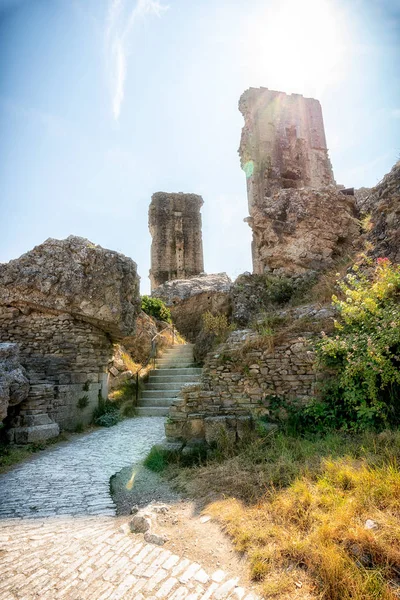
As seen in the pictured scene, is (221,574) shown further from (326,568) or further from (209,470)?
(209,470)

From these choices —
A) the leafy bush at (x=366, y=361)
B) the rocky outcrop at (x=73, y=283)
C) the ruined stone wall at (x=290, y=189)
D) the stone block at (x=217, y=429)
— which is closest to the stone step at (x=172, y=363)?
the rocky outcrop at (x=73, y=283)

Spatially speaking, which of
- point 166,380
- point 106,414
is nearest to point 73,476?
point 106,414

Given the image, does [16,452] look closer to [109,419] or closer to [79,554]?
[109,419]

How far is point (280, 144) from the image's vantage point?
22.4m

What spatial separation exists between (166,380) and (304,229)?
7145mm

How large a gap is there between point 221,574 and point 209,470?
2.06 metres

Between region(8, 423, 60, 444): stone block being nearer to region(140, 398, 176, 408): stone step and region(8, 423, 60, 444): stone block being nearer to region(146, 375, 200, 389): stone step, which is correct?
region(140, 398, 176, 408): stone step

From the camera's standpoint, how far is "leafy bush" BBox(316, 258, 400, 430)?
14.6 ft

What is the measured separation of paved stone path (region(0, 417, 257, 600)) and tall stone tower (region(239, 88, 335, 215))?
1902 centimetres

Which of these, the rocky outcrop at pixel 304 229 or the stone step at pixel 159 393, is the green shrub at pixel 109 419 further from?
the rocky outcrop at pixel 304 229

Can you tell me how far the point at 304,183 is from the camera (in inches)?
862

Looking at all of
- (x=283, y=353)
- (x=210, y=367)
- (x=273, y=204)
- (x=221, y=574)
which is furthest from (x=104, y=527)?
(x=273, y=204)

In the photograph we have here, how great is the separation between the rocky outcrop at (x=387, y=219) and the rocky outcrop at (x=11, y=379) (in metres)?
8.12

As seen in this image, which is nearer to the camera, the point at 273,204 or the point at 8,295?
the point at 8,295
